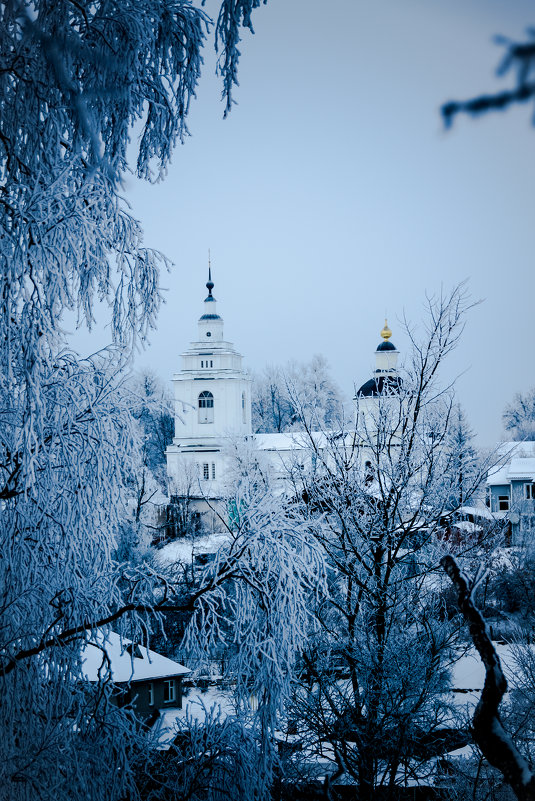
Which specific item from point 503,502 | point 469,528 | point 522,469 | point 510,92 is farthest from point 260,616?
point 503,502

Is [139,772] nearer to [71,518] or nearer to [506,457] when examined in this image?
[71,518]

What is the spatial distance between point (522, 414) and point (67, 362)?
3352cm

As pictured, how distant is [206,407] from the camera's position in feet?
115

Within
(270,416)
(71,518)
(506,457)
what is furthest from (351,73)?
(270,416)

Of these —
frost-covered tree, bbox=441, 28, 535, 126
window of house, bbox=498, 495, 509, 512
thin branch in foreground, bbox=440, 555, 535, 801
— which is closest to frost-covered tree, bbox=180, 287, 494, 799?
thin branch in foreground, bbox=440, 555, 535, 801

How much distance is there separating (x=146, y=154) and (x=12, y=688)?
2.61 metres

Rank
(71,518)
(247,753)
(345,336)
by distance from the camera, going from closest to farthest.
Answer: (71,518) < (247,753) < (345,336)

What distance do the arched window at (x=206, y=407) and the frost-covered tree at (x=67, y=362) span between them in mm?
31089

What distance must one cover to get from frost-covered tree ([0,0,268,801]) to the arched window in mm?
31089

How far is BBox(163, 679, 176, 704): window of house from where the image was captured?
45.1ft

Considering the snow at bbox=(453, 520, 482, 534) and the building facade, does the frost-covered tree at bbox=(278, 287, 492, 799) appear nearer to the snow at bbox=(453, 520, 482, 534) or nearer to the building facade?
the snow at bbox=(453, 520, 482, 534)

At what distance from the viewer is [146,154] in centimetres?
363

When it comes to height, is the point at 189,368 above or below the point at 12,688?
above

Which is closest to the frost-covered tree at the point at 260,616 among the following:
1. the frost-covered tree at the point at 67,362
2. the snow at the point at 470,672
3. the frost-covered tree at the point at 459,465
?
the frost-covered tree at the point at 67,362
